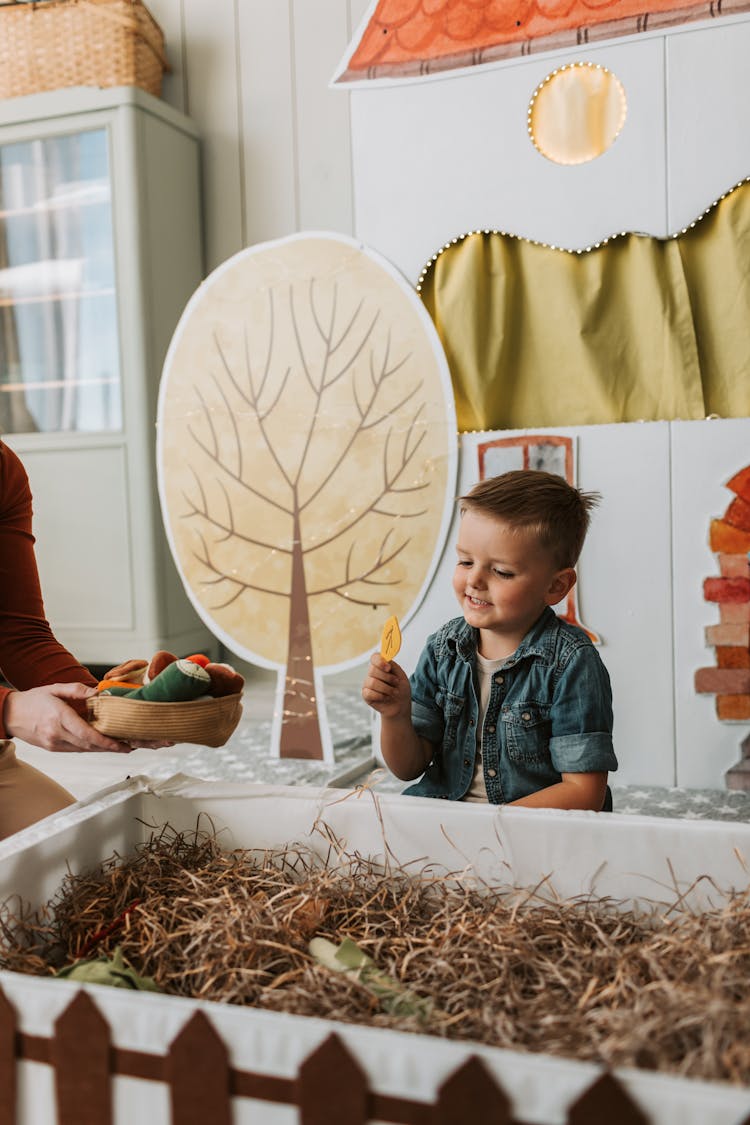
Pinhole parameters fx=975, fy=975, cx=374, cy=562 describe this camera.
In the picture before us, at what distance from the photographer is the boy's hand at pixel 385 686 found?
3.70 feet

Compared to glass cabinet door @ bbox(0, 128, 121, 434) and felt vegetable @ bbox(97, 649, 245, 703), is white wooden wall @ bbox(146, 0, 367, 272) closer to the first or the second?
glass cabinet door @ bbox(0, 128, 121, 434)

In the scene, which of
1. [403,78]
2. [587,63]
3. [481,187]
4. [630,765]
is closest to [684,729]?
[630,765]

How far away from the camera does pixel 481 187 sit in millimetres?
2143

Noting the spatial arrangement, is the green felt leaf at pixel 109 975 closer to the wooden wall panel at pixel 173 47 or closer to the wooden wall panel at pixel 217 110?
the wooden wall panel at pixel 217 110

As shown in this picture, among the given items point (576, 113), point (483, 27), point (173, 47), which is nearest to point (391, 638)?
point (576, 113)

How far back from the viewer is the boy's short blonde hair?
1241 mm

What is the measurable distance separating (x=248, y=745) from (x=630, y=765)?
99cm

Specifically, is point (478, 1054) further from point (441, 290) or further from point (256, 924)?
point (441, 290)

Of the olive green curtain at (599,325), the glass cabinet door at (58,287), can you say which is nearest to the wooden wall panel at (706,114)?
the olive green curtain at (599,325)

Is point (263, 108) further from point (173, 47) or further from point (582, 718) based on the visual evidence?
point (582, 718)

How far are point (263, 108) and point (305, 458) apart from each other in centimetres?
181

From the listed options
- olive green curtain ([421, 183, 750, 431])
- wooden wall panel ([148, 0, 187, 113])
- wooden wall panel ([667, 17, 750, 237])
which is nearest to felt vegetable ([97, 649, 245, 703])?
olive green curtain ([421, 183, 750, 431])

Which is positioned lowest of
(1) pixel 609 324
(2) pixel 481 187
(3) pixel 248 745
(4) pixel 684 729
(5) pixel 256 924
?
(3) pixel 248 745

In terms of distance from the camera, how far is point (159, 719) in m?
0.97
